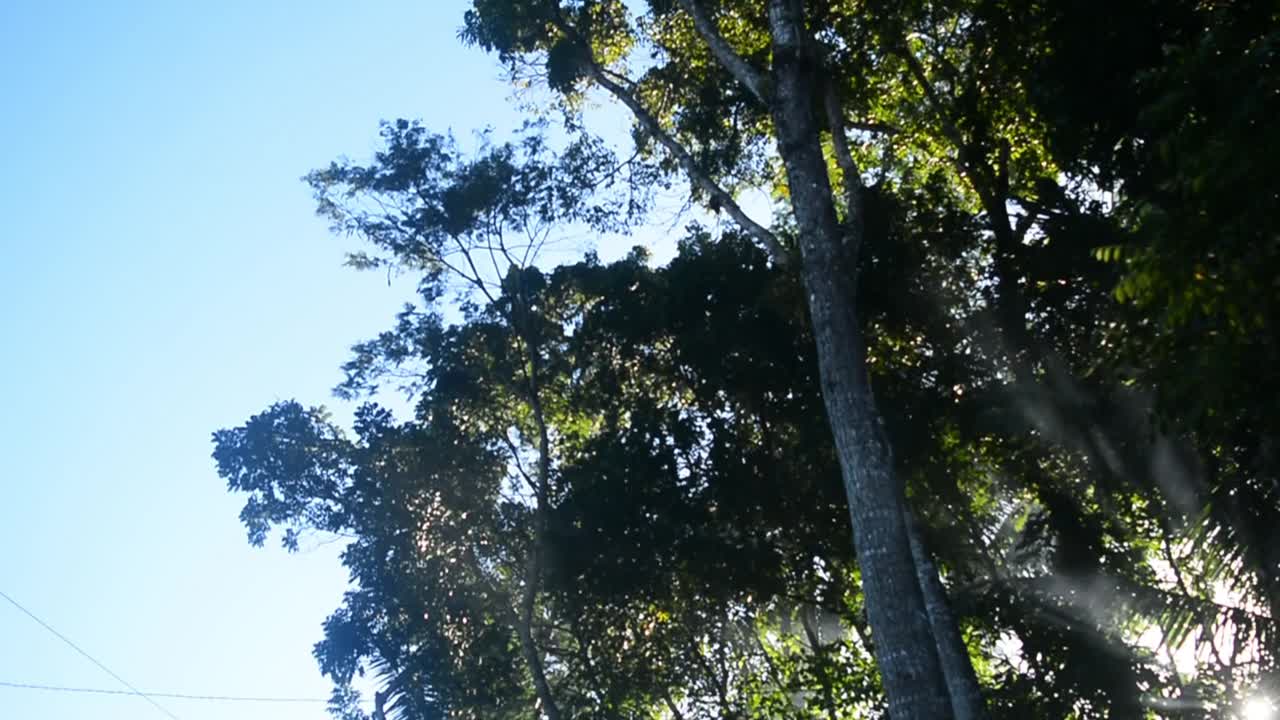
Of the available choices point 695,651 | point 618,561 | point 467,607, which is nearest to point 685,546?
point 618,561

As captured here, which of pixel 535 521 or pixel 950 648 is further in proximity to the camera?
pixel 535 521

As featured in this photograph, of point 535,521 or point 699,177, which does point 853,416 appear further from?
point 535,521

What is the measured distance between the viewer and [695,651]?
19.8m

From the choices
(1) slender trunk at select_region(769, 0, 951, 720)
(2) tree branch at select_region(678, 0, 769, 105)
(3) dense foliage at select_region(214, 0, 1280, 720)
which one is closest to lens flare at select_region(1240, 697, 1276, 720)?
(3) dense foliage at select_region(214, 0, 1280, 720)

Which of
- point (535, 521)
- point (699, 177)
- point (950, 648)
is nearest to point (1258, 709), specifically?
point (950, 648)

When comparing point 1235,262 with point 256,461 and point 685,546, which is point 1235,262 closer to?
point 685,546

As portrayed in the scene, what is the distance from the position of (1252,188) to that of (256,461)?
61.0 ft

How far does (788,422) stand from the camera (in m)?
18.5

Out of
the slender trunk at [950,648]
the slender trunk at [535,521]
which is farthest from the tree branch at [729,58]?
the slender trunk at [535,521]

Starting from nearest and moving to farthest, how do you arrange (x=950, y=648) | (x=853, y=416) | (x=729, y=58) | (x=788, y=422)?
(x=853, y=416) < (x=729, y=58) < (x=950, y=648) < (x=788, y=422)

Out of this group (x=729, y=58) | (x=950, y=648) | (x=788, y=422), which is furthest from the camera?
(x=788, y=422)

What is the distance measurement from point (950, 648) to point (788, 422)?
5.93 metres

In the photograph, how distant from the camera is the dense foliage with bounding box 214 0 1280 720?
1150cm

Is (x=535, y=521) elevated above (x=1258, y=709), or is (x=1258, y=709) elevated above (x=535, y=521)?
(x=535, y=521)
